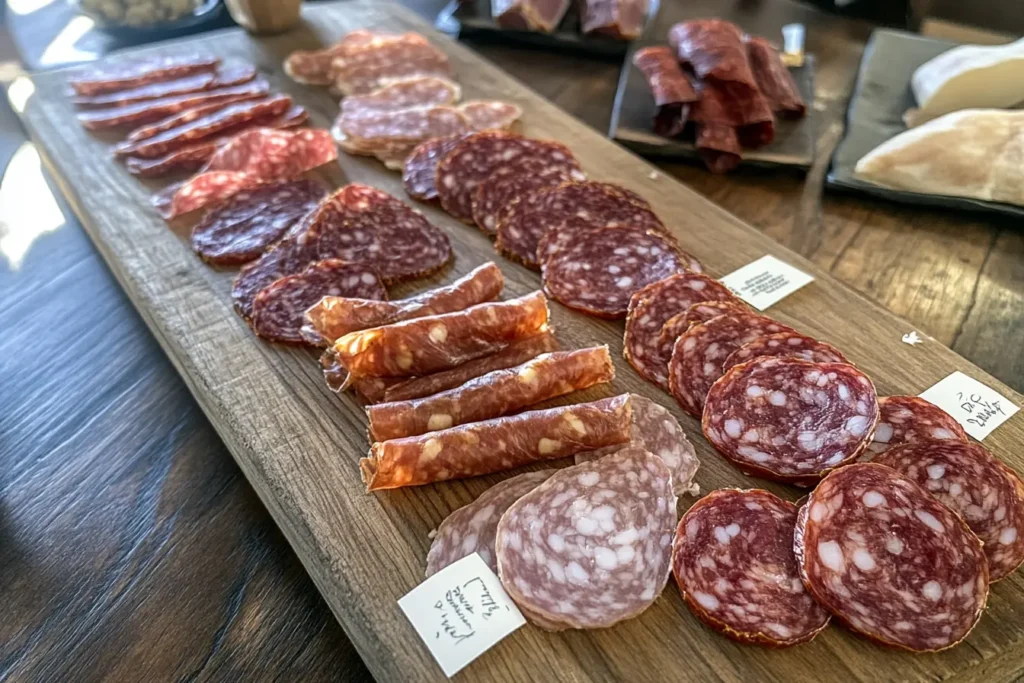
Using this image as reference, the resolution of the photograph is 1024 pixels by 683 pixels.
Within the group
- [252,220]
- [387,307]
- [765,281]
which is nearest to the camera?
[387,307]

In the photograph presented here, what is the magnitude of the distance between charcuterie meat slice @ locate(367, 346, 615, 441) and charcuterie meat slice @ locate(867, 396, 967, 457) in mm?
466

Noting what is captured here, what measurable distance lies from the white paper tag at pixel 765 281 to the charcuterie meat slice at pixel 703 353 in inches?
7.9

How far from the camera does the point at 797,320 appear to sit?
146 centimetres

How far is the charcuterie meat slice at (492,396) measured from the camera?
120 cm

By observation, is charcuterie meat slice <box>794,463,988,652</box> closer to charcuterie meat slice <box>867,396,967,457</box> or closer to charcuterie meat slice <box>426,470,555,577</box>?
charcuterie meat slice <box>867,396,967,457</box>

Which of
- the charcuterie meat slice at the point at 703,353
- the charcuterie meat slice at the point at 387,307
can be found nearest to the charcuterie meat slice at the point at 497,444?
the charcuterie meat slice at the point at 703,353

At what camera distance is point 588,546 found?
1030 millimetres

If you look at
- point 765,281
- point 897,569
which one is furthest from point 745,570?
point 765,281

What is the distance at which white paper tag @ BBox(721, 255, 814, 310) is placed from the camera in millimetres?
1498

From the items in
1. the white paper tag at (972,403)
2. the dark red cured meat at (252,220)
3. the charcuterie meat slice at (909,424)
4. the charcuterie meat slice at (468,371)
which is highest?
the dark red cured meat at (252,220)

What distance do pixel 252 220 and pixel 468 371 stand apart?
741 mm

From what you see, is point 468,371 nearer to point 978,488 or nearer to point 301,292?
point 301,292

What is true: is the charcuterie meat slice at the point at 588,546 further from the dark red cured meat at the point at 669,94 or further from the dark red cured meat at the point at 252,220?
the dark red cured meat at the point at 669,94

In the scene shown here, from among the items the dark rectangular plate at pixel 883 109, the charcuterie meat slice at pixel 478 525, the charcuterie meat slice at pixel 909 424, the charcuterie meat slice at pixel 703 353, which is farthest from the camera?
the dark rectangular plate at pixel 883 109
